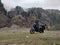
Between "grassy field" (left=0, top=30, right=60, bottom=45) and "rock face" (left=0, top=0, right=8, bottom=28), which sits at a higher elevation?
"grassy field" (left=0, top=30, right=60, bottom=45)

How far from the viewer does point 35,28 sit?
1414 inches

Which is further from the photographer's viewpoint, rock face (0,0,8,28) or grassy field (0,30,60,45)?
rock face (0,0,8,28)

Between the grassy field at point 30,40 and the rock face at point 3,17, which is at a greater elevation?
the grassy field at point 30,40

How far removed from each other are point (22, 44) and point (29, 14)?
17931 cm

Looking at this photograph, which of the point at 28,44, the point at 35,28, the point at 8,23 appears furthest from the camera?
the point at 8,23

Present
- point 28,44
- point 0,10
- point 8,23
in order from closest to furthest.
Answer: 1. point 28,44
2. point 8,23
3. point 0,10

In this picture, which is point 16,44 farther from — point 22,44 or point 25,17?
point 25,17

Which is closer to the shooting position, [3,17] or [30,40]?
[30,40]

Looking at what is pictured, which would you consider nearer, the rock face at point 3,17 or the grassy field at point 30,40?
the grassy field at point 30,40

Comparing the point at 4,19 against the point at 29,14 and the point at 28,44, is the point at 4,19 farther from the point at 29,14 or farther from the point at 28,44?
the point at 28,44

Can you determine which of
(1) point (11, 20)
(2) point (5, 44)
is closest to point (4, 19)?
(1) point (11, 20)

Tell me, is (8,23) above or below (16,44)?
below

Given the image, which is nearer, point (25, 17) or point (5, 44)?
point (5, 44)

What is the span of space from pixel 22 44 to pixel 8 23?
159 metres
